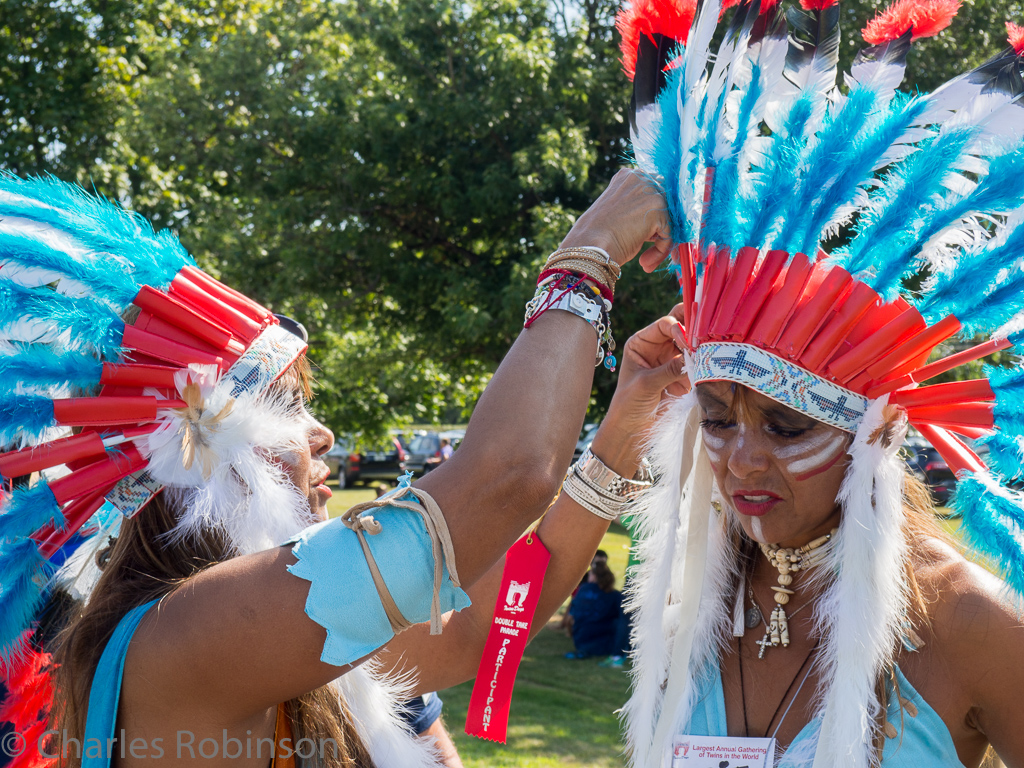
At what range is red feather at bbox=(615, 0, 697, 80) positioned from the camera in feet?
A: 6.27

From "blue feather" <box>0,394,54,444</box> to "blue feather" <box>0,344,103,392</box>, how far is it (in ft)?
0.08

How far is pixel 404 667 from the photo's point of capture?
2.36 metres

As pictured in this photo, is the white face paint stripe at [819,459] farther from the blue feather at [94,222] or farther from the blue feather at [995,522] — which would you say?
the blue feather at [94,222]

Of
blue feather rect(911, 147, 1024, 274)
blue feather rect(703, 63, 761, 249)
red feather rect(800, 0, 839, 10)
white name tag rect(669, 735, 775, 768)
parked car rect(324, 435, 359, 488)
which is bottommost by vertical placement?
white name tag rect(669, 735, 775, 768)

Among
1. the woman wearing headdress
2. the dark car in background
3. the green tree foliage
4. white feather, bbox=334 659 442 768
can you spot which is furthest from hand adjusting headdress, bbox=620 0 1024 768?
the dark car in background

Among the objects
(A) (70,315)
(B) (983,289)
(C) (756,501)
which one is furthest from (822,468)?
(A) (70,315)

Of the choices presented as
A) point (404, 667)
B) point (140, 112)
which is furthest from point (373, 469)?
point (404, 667)

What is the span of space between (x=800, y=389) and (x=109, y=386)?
148 cm

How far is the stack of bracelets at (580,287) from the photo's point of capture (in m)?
1.47

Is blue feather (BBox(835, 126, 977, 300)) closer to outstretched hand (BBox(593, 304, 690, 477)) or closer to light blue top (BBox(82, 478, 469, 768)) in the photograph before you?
outstretched hand (BBox(593, 304, 690, 477))

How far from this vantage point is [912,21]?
6.20 ft

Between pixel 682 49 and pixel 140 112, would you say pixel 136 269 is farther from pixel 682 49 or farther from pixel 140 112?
pixel 140 112

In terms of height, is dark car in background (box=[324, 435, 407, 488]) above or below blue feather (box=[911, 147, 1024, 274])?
above

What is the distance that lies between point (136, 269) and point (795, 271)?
1.43m
